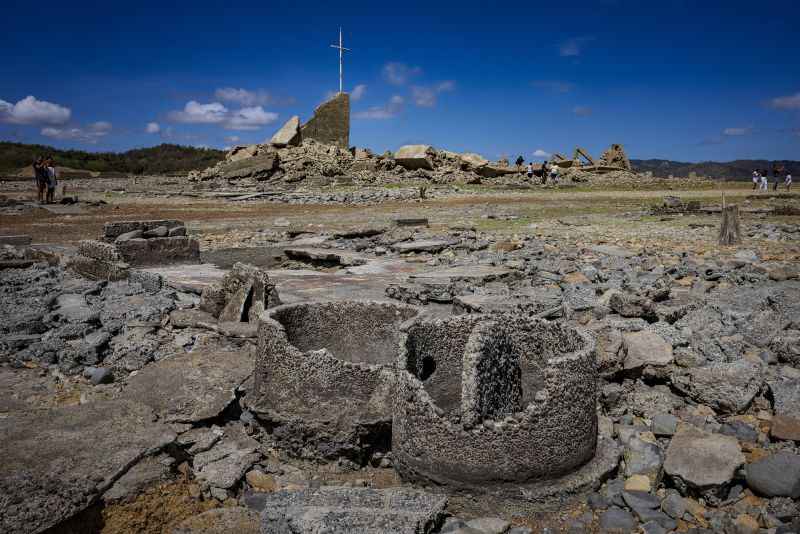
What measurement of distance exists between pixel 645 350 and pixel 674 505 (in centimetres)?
158

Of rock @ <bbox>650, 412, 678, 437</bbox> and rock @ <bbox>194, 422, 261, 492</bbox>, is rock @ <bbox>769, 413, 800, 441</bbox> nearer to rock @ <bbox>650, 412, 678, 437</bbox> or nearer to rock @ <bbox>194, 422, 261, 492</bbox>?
rock @ <bbox>650, 412, 678, 437</bbox>

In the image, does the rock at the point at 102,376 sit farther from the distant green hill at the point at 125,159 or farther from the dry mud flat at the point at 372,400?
the distant green hill at the point at 125,159

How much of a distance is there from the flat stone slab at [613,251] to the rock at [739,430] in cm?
543

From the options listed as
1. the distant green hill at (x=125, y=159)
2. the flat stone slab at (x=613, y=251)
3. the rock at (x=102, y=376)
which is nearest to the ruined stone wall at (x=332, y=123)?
the distant green hill at (x=125, y=159)

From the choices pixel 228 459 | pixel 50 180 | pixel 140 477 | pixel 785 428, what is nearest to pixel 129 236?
pixel 228 459

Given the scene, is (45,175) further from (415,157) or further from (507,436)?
(507,436)

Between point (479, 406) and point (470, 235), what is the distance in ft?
29.6

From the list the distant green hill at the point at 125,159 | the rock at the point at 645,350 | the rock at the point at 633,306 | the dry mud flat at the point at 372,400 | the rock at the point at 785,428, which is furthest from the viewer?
the distant green hill at the point at 125,159

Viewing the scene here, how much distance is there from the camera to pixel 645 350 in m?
4.40

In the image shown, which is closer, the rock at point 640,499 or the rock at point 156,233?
the rock at point 640,499

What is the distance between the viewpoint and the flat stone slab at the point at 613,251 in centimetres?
894

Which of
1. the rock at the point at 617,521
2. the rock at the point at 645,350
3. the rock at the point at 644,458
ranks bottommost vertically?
the rock at the point at 617,521

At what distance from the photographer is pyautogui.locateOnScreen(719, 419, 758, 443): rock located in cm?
352

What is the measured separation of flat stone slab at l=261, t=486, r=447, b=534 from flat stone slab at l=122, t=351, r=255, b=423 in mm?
1127
